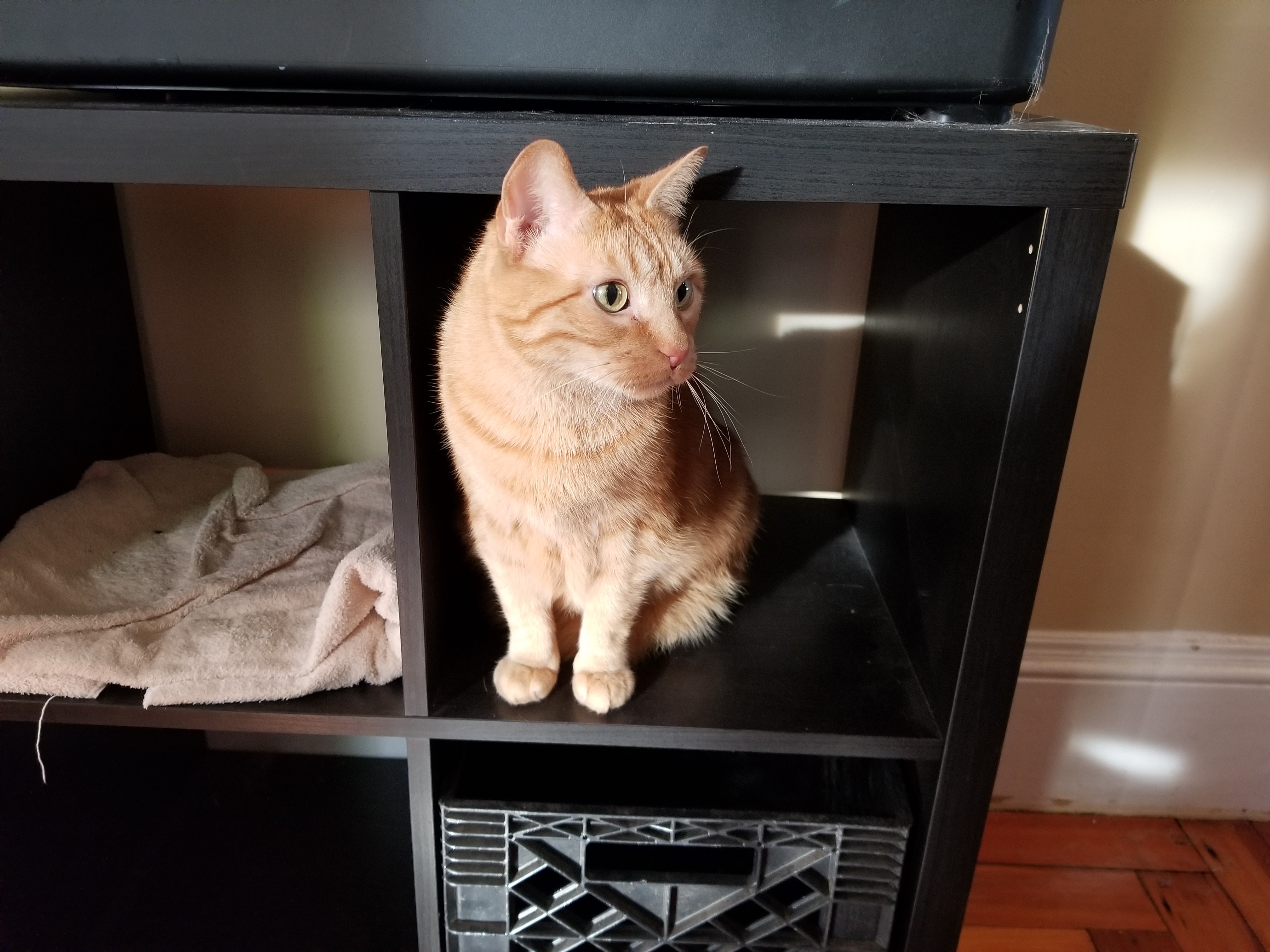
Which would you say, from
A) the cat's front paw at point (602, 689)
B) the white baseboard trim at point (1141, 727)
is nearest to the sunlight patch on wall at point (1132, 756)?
the white baseboard trim at point (1141, 727)

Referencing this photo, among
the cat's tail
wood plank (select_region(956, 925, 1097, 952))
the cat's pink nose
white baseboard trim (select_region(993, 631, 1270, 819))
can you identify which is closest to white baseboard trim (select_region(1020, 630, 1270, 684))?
white baseboard trim (select_region(993, 631, 1270, 819))

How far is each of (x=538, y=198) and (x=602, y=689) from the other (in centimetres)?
44

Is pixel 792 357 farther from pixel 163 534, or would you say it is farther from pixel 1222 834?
pixel 1222 834

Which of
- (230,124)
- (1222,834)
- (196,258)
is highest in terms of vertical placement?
(230,124)

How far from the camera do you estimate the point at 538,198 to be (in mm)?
674

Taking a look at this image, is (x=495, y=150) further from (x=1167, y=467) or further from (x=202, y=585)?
(x=1167, y=467)

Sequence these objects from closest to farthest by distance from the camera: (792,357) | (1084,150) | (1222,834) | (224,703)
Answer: (1084,150) < (224,703) < (792,357) < (1222,834)

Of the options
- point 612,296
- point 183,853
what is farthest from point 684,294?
point 183,853

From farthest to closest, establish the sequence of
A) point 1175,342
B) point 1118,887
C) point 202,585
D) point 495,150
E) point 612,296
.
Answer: point 1118,887 → point 1175,342 → point 202,585 → point 612,296 → point 495,150

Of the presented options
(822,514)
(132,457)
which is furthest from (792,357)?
(132,457)

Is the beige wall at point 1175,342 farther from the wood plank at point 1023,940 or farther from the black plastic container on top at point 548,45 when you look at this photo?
the black plastic container on top at point 548,45

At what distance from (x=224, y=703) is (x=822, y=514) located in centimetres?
77

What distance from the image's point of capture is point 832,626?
3.19 ft

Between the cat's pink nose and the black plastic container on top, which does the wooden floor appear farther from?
the black plastic container on top
